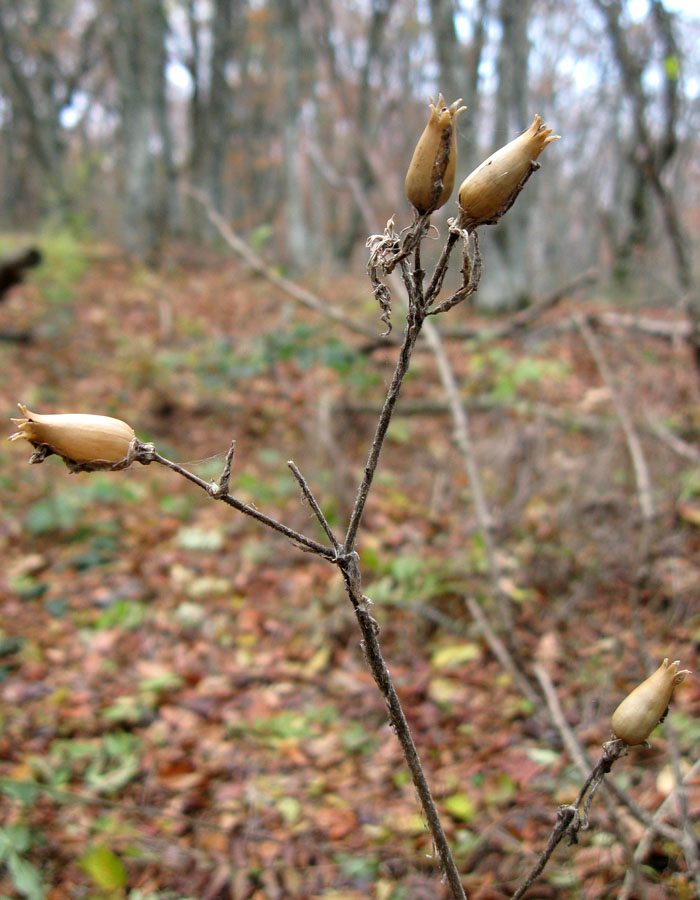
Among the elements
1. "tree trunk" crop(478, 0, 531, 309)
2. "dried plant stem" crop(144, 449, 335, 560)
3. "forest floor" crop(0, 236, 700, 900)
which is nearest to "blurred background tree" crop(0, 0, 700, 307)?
"tree trunk" crop(478, 0, 531, 309)

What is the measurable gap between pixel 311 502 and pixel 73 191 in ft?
58.9

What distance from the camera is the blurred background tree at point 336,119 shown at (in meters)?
5.43

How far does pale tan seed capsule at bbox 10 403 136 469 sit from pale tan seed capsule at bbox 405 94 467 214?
46cm

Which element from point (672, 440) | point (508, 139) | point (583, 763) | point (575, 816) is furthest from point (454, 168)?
point (508, 139)

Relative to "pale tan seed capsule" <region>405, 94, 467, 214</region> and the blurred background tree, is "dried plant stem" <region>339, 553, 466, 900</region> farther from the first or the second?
the blurred background tree

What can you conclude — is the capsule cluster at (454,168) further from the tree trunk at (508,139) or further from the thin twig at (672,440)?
the tree trunk at (508,139)

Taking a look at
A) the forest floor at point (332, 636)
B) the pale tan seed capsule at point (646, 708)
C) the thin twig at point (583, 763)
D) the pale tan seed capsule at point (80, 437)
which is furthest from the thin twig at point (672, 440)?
the pale tan seed capsule at point (80, 437)

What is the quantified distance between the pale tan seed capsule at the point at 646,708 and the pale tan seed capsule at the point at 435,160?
26.7 inches

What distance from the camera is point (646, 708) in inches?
33.5

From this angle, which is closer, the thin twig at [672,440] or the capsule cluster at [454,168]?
the capsule cluster at [454,168]

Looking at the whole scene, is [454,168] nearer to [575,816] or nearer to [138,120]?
[575,816]

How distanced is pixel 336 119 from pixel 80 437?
15.4 m

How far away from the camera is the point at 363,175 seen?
10.0 m

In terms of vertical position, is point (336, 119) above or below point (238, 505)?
above
